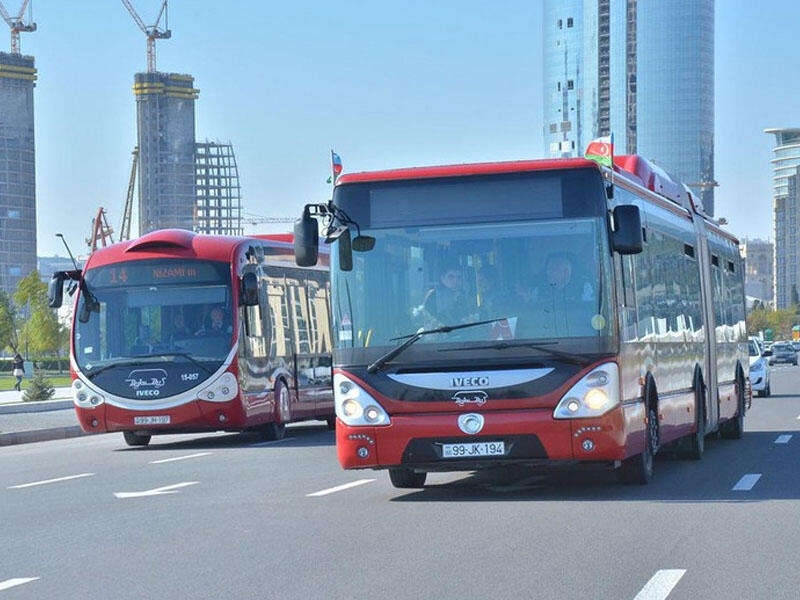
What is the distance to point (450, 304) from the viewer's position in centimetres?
1415

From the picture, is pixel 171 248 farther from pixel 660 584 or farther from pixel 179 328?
pixel 660 584

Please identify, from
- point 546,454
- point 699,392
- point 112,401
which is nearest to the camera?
point 546,454

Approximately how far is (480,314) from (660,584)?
531 cm

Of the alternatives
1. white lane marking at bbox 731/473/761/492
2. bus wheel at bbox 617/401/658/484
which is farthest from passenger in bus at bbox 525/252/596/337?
white lane marking at bbox 731/473/761/492

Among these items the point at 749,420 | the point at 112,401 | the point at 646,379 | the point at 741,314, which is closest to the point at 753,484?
the point at 646,379

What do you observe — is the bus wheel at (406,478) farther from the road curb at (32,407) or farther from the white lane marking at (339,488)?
the road curb at (32,407)

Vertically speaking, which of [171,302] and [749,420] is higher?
[171,302]

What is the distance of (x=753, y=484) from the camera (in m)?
15.7

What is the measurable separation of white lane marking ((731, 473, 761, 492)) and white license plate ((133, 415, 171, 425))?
10878mm

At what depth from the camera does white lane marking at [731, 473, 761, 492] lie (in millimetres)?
15164

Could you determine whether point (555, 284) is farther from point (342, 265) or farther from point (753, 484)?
point (753, 484)

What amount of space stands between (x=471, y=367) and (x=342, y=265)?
4.69ft

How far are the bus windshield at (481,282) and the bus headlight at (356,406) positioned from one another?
0.23m

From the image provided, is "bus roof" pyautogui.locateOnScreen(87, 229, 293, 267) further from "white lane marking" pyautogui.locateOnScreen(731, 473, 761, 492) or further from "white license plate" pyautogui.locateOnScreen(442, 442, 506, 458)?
"white license plate" pyautogui.locateOnScreen(442, 442, 506, 458)
